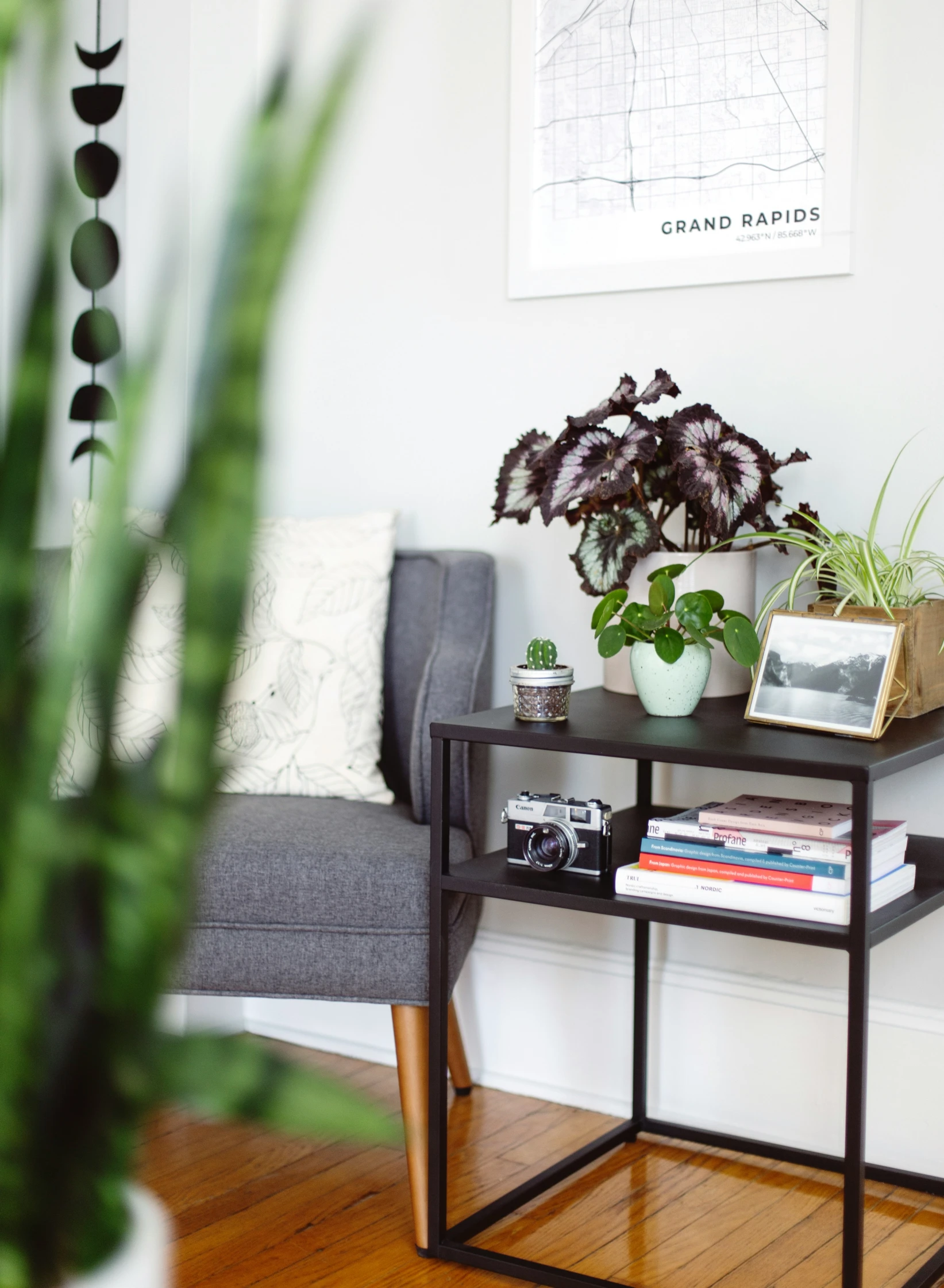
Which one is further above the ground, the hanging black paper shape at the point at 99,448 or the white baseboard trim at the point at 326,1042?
the hanging black paper shape at the point at 99,448

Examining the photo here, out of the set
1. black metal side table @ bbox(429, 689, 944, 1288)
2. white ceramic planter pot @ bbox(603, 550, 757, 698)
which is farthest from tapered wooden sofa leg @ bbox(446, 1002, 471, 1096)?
white ceramic planter pot @ bbox(603, 550, 757, 698)

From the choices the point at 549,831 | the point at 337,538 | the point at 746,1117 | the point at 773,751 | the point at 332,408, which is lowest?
the point at 746,1117

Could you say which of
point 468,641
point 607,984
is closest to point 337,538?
point 468,641

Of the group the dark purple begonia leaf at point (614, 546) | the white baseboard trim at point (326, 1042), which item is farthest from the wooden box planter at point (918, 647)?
the white baseboard trim at point (326, 1042)

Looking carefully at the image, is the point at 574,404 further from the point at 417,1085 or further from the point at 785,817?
the point at 417,1085

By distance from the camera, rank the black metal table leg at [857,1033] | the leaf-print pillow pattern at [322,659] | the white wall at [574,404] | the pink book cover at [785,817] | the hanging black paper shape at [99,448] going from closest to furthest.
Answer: the hanging black paper shape at [99,448]
the black metal table leg at [857,1033]
the pink book cover at [785,817]
the white wall at [574,404]
the leaf-print pillow pattern at [322,659]

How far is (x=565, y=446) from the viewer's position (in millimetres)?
1744

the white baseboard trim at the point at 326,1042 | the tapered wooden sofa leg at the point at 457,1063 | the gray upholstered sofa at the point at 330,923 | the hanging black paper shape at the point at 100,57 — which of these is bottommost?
the white baseboard trim at the point at 326,1042

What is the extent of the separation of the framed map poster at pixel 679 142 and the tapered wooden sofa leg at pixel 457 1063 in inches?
47.0

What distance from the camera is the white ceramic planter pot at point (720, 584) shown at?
175 centimetres

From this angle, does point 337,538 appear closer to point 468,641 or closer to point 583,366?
point 468,641

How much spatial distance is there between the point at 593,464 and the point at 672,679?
0.30 m

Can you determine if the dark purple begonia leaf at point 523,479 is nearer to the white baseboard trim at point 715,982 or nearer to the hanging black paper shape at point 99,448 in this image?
the white baseboard trim at point 715,982

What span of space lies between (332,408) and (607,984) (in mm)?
1107
